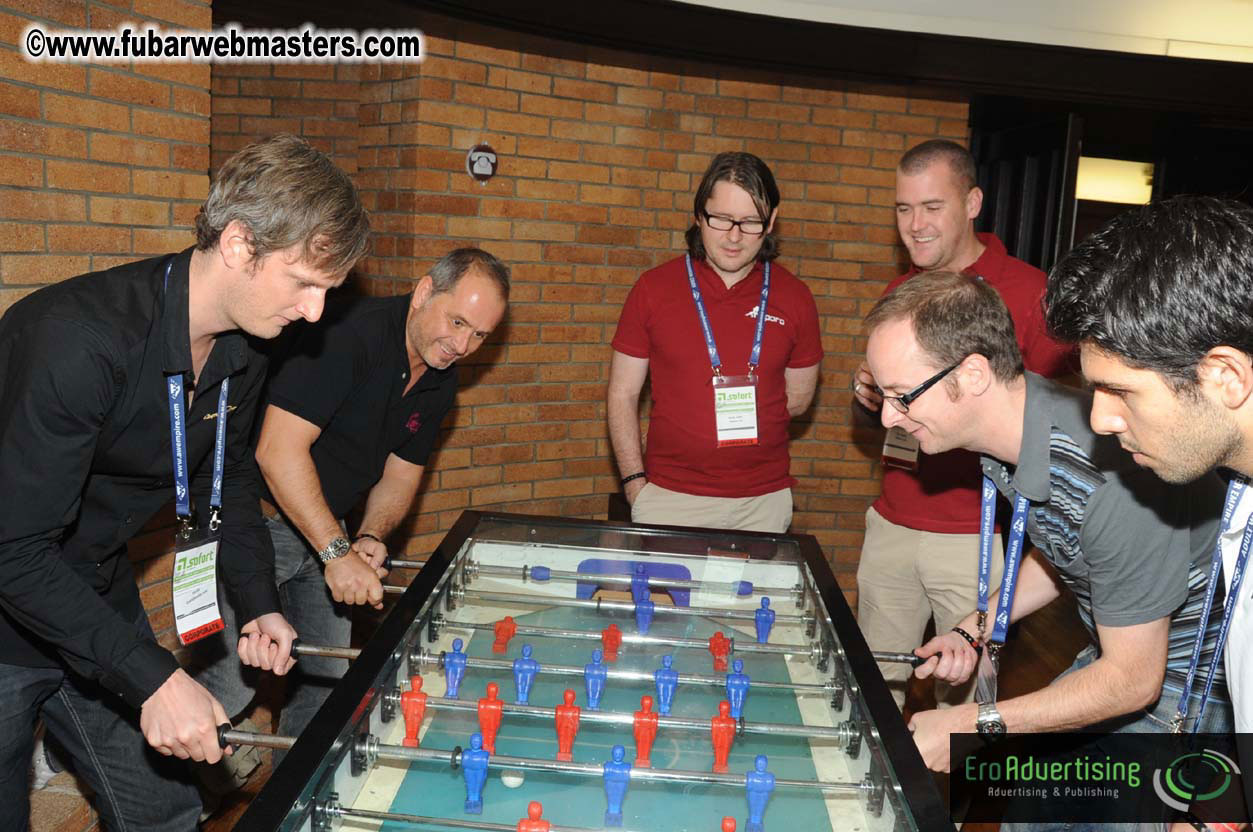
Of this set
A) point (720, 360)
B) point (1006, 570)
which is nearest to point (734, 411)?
point (720, 360)

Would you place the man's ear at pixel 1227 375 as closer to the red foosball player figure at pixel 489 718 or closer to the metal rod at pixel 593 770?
the metal rod at pixel 593 770

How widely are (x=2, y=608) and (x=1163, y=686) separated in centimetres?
222

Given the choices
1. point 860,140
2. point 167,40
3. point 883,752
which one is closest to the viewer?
point 883,752

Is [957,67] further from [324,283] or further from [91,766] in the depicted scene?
[91,766]

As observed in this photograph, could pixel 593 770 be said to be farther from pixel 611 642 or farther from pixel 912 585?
pixel 912 585

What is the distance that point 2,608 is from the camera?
1826 mm

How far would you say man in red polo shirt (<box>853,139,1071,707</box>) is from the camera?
2.94 m

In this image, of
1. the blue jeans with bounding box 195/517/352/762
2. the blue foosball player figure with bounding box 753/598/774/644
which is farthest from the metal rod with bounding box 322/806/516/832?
the blue jeans with bounding box 195/517/352/762

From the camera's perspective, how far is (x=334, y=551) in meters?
2.46

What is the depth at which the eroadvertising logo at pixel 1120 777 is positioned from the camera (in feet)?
6.20

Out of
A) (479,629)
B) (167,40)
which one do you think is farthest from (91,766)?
(167,40)

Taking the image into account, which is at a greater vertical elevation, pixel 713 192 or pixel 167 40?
pixel 167 40

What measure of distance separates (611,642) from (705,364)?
1.32 m

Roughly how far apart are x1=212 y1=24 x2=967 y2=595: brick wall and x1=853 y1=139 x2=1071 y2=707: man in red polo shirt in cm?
152
